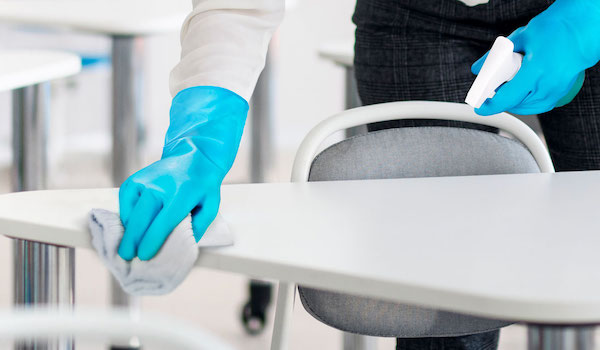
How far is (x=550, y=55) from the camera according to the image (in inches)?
38.3

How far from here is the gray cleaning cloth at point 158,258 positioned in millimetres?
652

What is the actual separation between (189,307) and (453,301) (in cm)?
191

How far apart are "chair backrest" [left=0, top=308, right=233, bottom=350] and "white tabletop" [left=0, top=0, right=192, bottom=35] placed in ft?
4.91

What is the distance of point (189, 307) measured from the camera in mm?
2387

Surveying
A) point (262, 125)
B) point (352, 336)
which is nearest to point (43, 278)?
point (352, 336)

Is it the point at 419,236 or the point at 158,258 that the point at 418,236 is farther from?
the point at 158,258

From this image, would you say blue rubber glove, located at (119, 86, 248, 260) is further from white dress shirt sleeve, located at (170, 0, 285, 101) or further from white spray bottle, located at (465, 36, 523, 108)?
white spray bottle, located at (465, 36, 523, 108)

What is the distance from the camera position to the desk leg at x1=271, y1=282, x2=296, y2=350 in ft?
3.34

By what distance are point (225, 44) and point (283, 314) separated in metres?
0.33

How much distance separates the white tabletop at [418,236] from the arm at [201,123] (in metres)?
0.04

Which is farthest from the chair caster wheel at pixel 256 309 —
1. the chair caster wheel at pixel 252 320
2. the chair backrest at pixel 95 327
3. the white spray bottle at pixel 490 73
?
the chair backrest at pixel 95 327

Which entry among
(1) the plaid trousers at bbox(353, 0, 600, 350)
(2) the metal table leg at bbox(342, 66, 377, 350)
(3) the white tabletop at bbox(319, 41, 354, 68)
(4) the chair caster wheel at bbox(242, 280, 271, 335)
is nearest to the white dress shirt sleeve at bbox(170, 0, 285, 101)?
(1) the plaid trousers at bbox(353, 0, 600, 350)

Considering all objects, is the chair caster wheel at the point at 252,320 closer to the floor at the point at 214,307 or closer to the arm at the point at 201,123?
the floor at the point at 214,307

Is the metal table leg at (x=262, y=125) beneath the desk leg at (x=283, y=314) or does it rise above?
above
